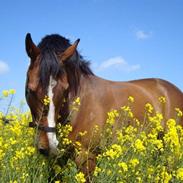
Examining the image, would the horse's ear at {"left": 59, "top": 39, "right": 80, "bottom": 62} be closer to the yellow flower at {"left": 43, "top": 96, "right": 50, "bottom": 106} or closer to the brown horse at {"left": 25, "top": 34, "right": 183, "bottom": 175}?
the brown horse at {"left": 25, "top": 34, "right": 183, "bottom": 175}

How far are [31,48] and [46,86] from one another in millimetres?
619

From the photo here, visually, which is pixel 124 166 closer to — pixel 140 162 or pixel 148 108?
pixel 140 162

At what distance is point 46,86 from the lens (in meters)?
4.62

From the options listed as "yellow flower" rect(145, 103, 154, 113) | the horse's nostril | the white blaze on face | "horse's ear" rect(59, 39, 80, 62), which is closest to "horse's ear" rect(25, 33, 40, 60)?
"horse's ear" rect(59, 39, 80, 62)

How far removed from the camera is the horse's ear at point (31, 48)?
4.97 m

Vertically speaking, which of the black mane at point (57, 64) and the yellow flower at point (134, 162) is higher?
the black mane at point (57, 64)

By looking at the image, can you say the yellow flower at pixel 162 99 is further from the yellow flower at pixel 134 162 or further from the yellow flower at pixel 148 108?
the yellow flower at pixel 134 162

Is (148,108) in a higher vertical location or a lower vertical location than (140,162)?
higher

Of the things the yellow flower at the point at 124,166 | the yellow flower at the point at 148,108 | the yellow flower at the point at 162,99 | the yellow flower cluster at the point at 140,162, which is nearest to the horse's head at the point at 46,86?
the yellow flower cluster at the point at 140,162

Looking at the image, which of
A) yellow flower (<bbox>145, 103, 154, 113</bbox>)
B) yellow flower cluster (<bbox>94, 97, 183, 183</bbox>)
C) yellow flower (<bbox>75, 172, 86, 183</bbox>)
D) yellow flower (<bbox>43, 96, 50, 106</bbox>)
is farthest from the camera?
yellow flower (<bbox>145, 103, 154, 113</bbox>)

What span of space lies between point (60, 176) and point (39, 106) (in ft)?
3.94

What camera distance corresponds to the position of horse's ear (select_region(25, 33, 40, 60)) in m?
4.97

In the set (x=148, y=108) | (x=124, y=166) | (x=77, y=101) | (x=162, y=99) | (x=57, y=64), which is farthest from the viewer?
(x=162, y=99)

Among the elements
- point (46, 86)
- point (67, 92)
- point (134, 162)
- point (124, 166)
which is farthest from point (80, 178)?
point (67, 92)
